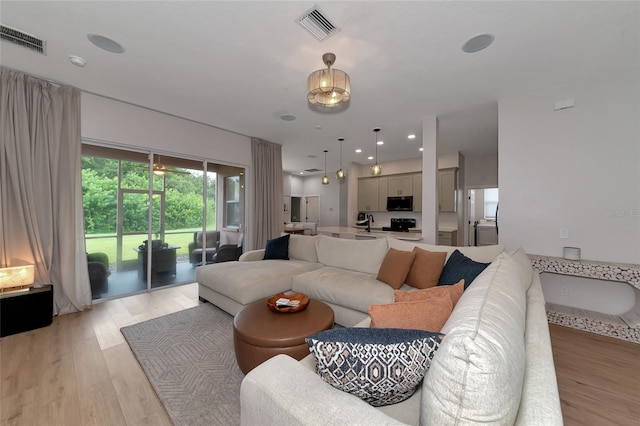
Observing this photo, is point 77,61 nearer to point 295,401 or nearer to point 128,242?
point 128,242

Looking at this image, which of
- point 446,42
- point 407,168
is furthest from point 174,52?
point 407,168

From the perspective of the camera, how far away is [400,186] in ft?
23.1

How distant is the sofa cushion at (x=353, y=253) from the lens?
3156 millimetres

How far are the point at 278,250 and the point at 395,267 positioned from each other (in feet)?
6.53

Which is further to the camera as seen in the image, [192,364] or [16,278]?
[16,278]

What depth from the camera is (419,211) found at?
687 cm

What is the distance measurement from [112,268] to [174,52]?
127 inches

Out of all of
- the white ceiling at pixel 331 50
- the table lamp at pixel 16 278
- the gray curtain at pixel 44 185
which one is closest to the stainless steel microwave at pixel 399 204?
the white ceiling at pixel 331 50

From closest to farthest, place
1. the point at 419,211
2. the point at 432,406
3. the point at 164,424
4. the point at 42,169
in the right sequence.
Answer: the point at 432,406, the point at 164,424, the point at 42,169, the point at 419,211

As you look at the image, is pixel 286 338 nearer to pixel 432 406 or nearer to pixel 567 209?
pixel 432 406

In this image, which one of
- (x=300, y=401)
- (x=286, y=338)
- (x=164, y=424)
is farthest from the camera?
(x=286, y=338)

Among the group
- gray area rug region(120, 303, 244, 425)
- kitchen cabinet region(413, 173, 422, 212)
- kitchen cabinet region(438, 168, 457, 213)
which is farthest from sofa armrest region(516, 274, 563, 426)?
kitchen cabinet region(413, 173, 422, 212)

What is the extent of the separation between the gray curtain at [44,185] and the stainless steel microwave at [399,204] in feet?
21.3

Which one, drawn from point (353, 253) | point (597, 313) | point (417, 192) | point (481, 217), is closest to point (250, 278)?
point (353, 253)
